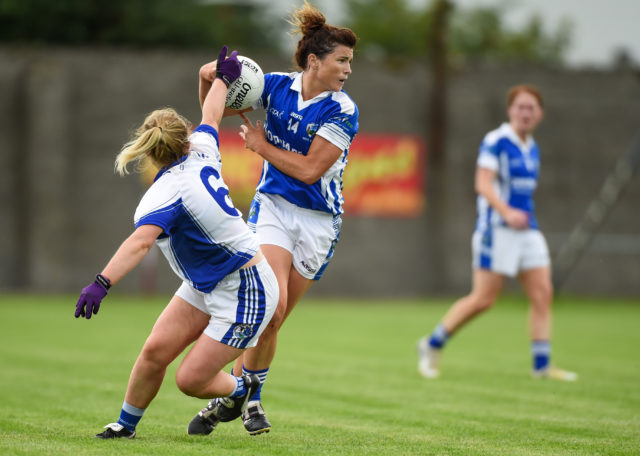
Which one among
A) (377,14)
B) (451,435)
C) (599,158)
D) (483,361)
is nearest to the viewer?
(451,435)

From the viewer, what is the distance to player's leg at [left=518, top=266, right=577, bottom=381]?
818 centimetres

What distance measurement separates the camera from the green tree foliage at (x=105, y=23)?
2314cm

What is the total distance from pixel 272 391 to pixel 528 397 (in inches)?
73.8

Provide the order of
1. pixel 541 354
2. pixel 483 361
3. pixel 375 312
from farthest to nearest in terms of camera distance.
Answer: pixel 375 312
pixel 483 361
pixel 541 354

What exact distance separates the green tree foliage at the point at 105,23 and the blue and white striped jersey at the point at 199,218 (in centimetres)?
1975

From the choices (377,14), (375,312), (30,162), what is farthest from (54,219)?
(377,14)

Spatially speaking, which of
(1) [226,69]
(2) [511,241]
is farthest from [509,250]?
(1) [226,69]

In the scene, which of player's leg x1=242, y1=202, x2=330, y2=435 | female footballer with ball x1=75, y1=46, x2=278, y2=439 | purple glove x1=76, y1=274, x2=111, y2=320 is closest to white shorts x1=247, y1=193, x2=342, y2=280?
player's leg x1=242, y1=202, x2=330, y2=435

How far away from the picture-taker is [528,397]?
22.9ft

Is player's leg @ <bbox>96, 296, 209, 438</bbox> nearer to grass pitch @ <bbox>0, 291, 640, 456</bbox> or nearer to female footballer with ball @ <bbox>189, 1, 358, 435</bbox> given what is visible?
grass pitch @ <bbox>0, 291, 640, 456</bbox>

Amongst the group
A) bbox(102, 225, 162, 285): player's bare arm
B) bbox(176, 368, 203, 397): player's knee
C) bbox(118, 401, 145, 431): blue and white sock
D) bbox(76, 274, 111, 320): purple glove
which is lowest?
bbox(118, 401, 145, 431): blue and white sock

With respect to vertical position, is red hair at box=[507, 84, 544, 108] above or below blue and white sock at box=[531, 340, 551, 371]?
above

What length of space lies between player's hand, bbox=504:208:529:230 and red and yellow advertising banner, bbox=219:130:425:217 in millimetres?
11248

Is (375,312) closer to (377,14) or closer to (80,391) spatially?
(80,391)
